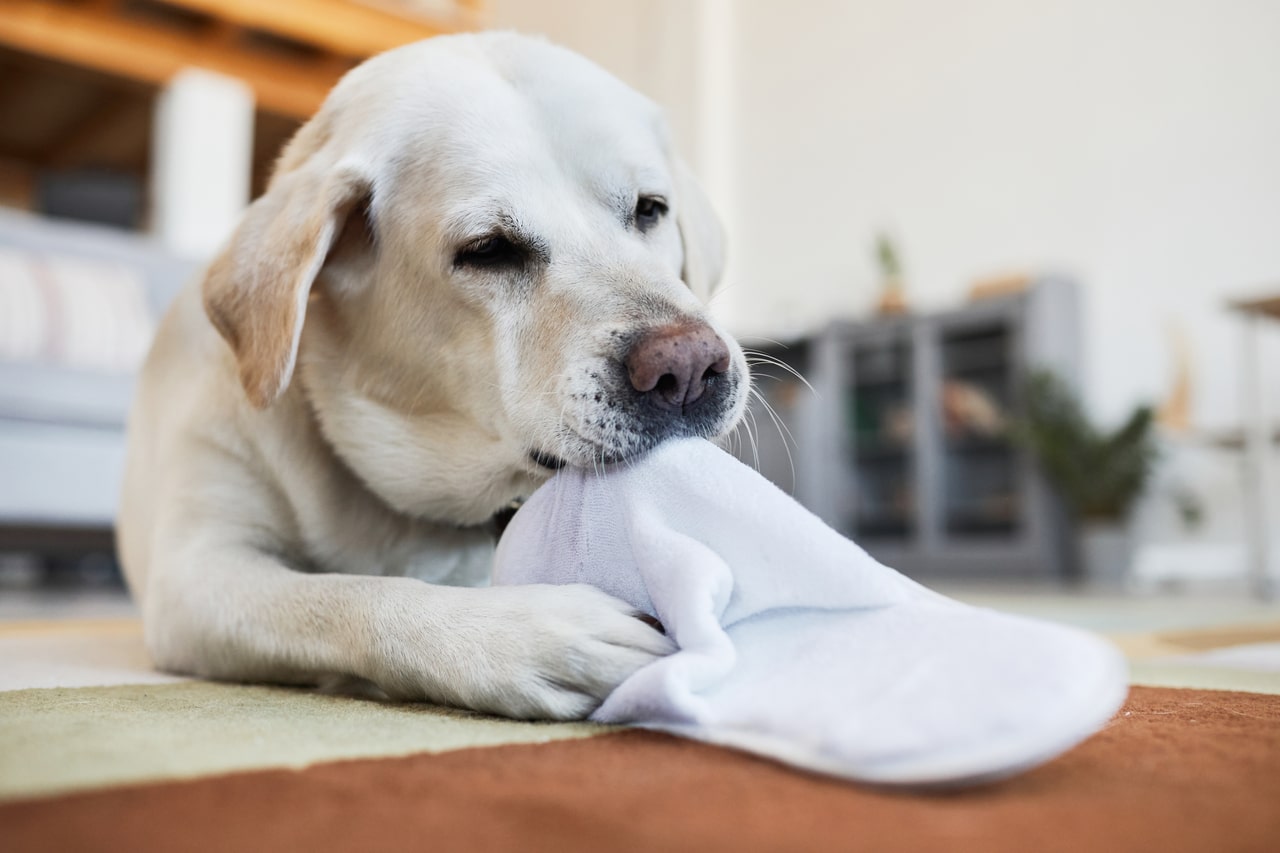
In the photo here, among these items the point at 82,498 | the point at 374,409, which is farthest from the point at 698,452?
the point at 82,498

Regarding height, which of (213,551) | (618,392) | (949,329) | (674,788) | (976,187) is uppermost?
(976,187)

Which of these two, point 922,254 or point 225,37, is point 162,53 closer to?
point 225,37

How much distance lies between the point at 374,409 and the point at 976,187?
19.5 feet

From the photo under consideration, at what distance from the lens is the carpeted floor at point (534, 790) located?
484 millimetres

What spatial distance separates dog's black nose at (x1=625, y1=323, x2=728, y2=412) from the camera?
3.10 ft

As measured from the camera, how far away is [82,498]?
3.39 meters

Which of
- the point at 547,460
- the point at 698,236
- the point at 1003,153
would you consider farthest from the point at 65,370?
the point at 1003,153

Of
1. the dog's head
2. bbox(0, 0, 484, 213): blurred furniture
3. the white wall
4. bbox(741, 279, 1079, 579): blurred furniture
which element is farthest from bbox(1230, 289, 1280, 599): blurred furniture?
bbox(0, 0, 484, 213): blurred furniture

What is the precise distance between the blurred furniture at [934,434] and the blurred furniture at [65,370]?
9.39ft

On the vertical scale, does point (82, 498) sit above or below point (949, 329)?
below

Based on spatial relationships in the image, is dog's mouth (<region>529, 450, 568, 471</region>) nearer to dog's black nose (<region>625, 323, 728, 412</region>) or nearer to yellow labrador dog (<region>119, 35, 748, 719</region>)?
yellow labrador dog (<region>119, 35, 748, 719</region>)

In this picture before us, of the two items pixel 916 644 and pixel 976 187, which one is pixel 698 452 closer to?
pixel 916 644

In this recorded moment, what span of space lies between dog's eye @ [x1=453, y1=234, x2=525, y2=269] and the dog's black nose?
0.81ft

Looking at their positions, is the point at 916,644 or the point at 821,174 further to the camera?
the point at 821,174
